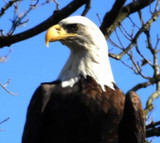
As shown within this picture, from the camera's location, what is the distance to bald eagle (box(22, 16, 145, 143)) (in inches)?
185

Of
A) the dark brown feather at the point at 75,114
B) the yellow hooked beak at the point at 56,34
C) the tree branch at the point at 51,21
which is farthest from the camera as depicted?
the yellow hooked beak at the point at 56,34

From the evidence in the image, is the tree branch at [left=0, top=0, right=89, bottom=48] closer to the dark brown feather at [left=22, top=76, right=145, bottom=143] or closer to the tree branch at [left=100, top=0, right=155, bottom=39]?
the tree branch at [left=100, top=0, right=155, bottom=39]

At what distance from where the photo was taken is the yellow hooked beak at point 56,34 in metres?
4.84

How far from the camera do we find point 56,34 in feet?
16.1

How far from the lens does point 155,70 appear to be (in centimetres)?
602

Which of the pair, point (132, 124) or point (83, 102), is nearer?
point (83, 102)

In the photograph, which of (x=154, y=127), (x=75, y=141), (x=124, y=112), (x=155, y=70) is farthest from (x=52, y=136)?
(x=155, y=70)

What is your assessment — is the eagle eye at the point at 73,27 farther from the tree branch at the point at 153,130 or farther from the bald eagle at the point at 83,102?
the tree branch at the point at 153,130

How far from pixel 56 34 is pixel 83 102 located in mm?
744

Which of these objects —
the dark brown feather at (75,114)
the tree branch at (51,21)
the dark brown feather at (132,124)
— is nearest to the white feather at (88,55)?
the dark brown feather at (75,114)

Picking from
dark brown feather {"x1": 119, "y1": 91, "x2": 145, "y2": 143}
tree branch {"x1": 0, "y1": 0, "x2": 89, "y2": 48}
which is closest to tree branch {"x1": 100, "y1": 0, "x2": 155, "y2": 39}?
tree branch {"x1": 0, "y1": 0, "x2": 89, "y2": 48}

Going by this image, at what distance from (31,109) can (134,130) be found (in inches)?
41.4

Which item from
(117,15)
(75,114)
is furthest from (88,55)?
(75,114)

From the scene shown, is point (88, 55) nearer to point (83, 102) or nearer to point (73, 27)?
point (73, 27)
